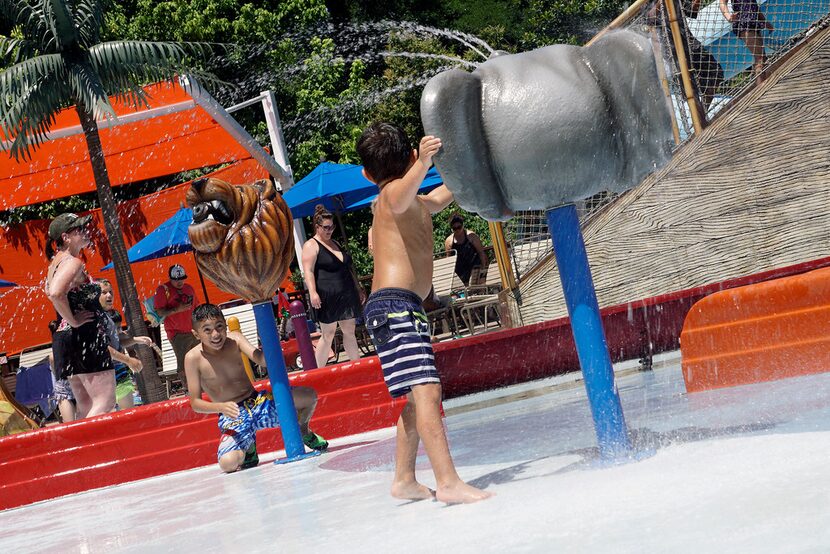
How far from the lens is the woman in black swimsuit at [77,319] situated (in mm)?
6980

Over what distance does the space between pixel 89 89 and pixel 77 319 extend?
636 centimetres

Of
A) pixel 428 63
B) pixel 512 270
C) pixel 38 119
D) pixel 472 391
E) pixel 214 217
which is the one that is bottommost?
pixel 472 391

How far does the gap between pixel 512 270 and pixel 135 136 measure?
13.7 meters

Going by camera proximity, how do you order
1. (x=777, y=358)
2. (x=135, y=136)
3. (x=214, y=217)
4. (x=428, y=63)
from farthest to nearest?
(x=428, y=63)
(x=135, y=136)
(x=214, y=217)
(x=777, y=358)

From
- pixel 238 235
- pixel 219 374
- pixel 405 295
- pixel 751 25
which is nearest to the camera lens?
pixel 405 295

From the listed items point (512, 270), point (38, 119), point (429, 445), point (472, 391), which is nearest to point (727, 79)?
point (512, 270)

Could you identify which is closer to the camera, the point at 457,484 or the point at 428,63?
the point at 457,484

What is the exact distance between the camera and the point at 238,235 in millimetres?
6230

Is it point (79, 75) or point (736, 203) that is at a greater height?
point (79, 75)

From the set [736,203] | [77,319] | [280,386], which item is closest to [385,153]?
[280,386]

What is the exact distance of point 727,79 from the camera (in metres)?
8.48

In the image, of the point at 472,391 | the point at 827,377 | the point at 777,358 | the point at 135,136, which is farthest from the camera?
the point at 135,136

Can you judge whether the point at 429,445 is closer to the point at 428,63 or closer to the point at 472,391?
the point at 472,391

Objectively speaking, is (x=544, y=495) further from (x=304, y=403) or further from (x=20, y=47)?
(x=20, y=47)
